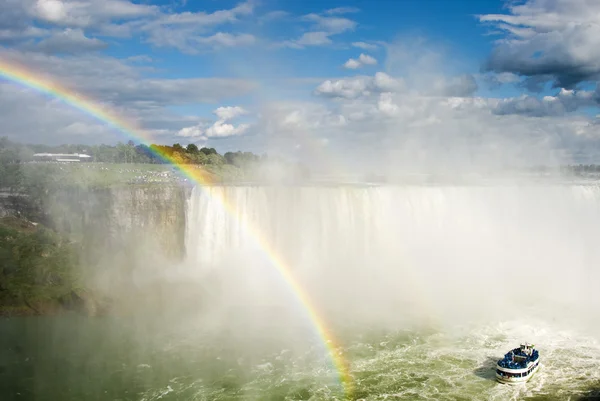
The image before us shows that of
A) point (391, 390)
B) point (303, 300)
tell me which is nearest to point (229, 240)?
point (303, 300)

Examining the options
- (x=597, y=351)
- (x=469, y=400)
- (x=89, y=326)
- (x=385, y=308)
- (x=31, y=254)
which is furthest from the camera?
(x=31, y=254)

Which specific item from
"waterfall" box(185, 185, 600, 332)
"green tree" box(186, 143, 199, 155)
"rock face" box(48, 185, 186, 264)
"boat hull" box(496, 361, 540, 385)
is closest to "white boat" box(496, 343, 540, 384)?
"boat hull" box(496, 361, 540, 385)

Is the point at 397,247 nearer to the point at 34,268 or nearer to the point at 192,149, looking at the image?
the point at 34,268

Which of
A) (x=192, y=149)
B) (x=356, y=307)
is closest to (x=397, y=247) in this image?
(x=356, y=307)

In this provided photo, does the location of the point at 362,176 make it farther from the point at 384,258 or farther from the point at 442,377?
the point at 442,377

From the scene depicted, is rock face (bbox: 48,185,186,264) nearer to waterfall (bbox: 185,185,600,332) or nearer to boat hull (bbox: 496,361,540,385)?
waterfall (bbox: 185,185,600,332)
